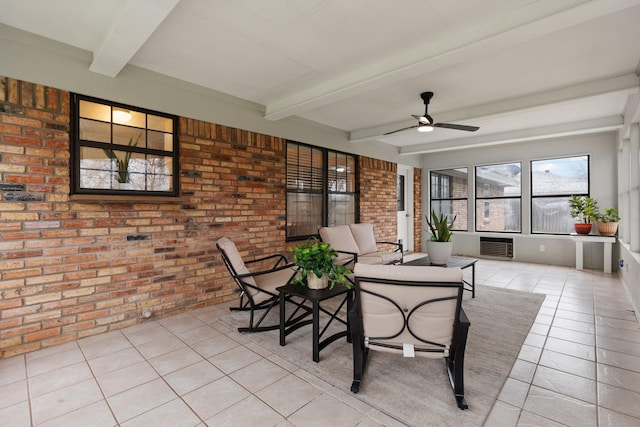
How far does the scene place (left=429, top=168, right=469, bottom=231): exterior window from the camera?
746 centimetres

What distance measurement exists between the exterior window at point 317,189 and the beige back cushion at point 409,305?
2951mm

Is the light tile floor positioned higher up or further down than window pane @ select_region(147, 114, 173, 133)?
further down

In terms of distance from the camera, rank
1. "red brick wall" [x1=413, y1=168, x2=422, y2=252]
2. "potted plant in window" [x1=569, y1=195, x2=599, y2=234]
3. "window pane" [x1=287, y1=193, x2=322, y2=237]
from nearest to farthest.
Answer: "window pane" [x1=287, y1=193, x2=322, y2=237] → "potted plant in window" [x1=569, y1=195, x2=599, y2=234] → "red brick wall" [x1=413, y1=168, x2=422, y2=252]

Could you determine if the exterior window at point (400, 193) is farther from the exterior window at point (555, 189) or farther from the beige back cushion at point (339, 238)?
the beige back cushion at point (339, 238)

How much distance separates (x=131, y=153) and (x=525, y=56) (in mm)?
3976

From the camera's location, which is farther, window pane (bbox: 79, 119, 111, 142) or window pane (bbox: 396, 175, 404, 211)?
window pane (bbox: 396, 175, 404, 211)

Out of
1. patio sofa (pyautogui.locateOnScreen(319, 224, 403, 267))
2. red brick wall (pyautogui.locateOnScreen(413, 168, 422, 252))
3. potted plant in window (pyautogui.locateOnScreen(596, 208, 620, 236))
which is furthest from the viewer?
red brick wall (pyautogui.locateOnScreen(413, 168, 422, 252))

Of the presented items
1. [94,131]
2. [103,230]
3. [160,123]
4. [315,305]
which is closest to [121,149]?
[94,131]

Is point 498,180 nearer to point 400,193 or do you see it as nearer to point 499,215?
point 499,215

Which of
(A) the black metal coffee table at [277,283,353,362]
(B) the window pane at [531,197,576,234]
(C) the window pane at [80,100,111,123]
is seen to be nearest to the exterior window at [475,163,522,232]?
(B) the window pane at [531,197,576,234]

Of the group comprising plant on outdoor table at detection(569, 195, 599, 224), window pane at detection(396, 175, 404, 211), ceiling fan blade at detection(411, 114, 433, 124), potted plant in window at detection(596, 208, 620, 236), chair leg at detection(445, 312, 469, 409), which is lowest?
chair leg at detection(445, 312, 469, 409)

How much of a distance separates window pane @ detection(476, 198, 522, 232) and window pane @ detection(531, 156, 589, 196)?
51cm

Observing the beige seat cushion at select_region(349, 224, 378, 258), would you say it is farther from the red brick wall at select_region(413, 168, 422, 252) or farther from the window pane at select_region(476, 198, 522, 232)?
the window pane at select_region(476, 198, 522, 232)

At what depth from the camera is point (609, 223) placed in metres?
5.29
